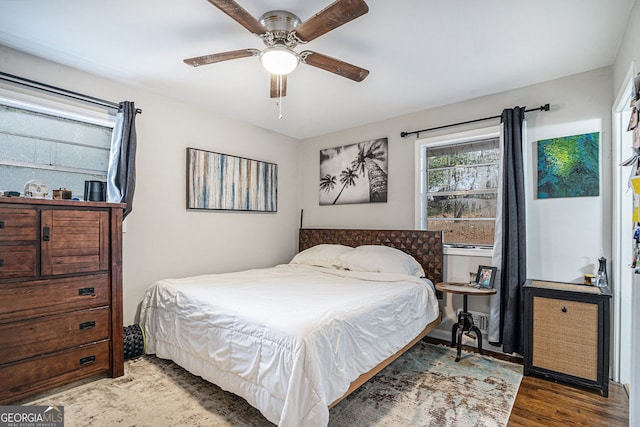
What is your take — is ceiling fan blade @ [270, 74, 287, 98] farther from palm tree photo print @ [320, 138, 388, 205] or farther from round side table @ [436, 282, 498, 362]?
round side table @ [436, 282, 498, 362]

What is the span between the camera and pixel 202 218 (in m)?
3.59

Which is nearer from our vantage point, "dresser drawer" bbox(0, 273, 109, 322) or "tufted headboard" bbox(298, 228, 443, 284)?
"dresser drawer" bbox(0, 273, 109, 322)

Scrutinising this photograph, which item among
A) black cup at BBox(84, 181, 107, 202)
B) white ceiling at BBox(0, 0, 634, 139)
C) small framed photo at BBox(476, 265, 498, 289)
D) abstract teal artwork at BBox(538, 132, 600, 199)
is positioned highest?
white ceiling at BBox(0, 0, 634, 139)

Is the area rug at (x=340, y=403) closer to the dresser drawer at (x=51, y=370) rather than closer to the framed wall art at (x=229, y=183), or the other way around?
the dresser drawer at (x=51, y=370)

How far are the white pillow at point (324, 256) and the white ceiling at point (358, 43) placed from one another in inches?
67.9

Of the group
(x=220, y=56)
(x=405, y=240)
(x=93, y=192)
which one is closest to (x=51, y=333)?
(x=93, y=192)

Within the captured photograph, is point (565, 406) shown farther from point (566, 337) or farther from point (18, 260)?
point (18, 260)

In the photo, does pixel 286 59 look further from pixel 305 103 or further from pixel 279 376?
pixel 279 376

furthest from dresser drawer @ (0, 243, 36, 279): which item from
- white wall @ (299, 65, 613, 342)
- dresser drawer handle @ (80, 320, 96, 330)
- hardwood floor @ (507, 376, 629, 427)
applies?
white wall @ (299, 65, 613, 342)

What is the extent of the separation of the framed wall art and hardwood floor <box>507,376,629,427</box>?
10.7 feet

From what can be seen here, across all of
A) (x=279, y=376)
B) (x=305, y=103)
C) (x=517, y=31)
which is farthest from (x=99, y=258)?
(x=517, y=31)

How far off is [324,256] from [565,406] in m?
2.47

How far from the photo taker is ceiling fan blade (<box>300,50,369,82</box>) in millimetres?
2082

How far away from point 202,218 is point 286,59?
7.16ft
